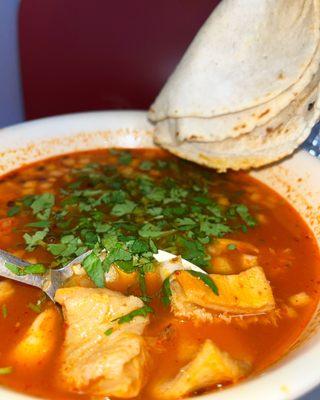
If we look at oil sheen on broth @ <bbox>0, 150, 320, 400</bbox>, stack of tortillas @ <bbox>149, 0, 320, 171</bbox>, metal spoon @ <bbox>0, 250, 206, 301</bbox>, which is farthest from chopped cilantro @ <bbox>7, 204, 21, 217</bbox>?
stack of tortillas @ <bbox>149, 0, 320, 171</bbox>

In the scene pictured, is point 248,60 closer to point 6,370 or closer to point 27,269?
point 27,269

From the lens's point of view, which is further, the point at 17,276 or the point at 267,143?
the point at 267,143

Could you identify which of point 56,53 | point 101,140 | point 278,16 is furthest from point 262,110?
point 56,53

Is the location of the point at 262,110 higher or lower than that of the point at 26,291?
higher

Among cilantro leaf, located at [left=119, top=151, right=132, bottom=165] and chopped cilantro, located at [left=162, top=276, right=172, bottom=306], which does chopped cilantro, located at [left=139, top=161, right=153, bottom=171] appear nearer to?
cilantro leaf, located at [left=119, top=151, right=132, bottom=165]

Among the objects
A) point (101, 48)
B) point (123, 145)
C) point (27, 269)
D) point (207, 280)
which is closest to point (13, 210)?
point (27, 269)

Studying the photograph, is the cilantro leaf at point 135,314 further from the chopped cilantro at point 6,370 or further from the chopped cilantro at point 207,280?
the chopped cilantro at point 6,370

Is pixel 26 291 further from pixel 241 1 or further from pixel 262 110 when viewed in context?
pixel 241 1
